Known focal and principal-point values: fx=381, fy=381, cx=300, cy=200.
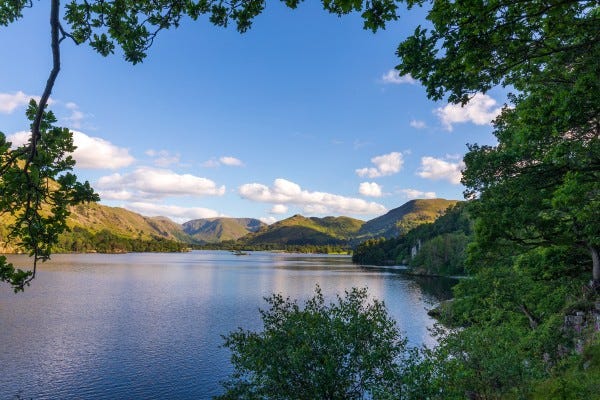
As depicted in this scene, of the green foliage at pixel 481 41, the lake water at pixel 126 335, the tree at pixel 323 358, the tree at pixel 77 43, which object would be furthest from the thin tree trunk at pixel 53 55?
the lake water at pixel 126 335

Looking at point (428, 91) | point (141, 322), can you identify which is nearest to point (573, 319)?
point (428, 91)

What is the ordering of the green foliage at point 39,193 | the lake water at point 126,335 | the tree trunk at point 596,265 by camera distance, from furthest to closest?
1. the lake water at point 126,335
2. the tree trunk at point 596,265
3. the green foliage at point 39,193

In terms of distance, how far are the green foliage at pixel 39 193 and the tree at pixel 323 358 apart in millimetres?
12763

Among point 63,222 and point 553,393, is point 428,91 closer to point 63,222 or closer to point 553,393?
point 63,222

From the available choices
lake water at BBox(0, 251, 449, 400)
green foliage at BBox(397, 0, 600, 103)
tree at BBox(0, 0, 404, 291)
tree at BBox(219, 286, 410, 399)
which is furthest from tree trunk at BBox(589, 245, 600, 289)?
tree at BBox(0, 0, 404, 291)

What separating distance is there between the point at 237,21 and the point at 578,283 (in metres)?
36.5

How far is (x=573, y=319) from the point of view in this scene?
26281 mm

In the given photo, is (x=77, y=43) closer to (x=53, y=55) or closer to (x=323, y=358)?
(x=53, y=55)

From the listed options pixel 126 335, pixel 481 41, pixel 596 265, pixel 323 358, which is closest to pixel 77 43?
pixel 481 41

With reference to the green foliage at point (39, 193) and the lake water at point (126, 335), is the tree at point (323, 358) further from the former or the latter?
the green foliage at point (39, 193)

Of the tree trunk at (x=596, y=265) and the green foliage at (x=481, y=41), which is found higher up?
the green foliage at (x=481, y=41)

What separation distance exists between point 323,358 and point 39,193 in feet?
50.3

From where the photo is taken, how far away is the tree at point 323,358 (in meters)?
18.6

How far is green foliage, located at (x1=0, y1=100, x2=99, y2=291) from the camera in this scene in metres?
7.77
